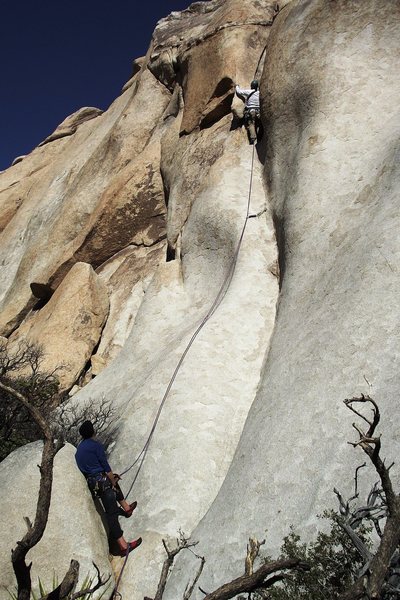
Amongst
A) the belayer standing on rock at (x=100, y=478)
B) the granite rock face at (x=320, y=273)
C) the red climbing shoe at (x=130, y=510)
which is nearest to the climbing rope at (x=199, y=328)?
the red climbing shoe at (x=130, y=510)

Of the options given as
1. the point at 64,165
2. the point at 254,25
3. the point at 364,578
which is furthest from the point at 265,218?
the point at 64,165

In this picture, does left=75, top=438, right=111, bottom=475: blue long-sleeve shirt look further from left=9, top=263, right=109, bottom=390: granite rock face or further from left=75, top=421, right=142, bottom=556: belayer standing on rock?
left=9, top=263, right=109, bottom=390: granite rock face

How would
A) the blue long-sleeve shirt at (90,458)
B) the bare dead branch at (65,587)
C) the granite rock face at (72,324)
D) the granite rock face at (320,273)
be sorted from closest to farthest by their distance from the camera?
the bare dead branch at (65,587), the granite rock face at (320,273), the blue long-sleeve shirt at (90,458), the granite rock face at (72,324)

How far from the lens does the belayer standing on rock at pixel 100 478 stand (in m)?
6.13

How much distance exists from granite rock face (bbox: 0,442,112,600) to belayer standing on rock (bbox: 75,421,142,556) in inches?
4.6

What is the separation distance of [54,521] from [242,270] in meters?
5.89

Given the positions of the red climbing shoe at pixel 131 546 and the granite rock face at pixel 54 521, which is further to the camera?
the red climbing shoe at pixel 131 546

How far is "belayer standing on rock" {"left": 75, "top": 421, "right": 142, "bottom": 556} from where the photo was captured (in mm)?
6133

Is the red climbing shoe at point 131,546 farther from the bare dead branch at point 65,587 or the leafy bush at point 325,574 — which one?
the bare dead branch at point 65,587

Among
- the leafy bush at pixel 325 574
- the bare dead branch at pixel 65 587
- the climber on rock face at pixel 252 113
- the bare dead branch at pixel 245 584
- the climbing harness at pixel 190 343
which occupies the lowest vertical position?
the bare dead branch at pixel 65 587

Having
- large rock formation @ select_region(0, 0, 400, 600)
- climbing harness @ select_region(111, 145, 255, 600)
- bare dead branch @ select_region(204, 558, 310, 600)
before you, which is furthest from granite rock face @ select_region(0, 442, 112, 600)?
bare dead branch @ select_region(204, 558, 310, 600)

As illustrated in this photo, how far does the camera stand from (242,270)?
10.0 meters

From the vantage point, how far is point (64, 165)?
21.9 meters

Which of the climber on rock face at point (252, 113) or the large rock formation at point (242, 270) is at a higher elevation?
the climber on rock face at point (252, 113)
